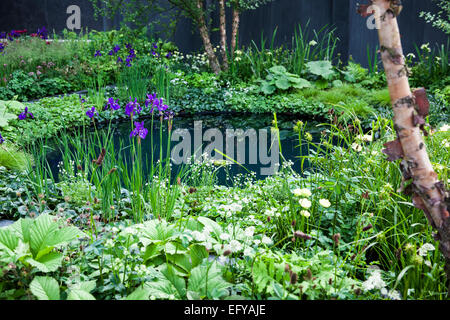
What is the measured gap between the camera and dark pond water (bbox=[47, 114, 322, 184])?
413 cm

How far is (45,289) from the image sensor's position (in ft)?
4.50

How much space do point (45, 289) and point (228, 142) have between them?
142 inches

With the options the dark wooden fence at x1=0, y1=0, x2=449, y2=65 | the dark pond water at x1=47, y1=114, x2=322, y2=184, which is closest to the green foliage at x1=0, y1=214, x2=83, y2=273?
the dark pond water at x1=47, y1=114, x2=322, y2=184

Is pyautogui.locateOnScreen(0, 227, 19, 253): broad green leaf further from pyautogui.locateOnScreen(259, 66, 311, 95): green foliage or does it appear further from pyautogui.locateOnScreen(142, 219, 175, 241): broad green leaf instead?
pyautogui.locateOnScreen(259, 66, 311, 95): green foliage

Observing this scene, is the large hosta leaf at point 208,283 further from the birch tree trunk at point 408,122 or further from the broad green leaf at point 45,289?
the birch tree trunk at point 408,122

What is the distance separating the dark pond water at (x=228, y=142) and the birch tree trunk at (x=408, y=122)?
8.07ft

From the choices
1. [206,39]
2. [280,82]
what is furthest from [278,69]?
[206,39]

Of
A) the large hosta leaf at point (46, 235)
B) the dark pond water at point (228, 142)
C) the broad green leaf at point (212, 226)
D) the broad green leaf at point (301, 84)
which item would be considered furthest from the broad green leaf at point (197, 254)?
the broad green leaf at point (301, 84)

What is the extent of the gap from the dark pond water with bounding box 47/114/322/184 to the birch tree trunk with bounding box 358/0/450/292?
246 centimetres

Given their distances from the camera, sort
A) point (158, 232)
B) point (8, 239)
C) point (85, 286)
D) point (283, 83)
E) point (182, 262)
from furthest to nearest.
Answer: point (283, 83) → point (158, 232) → point (182, 262) → point (8, 239) → point (85, 286)

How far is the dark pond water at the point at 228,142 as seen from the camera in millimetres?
4133

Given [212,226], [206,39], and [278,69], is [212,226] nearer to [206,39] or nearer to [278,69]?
[278,69]
